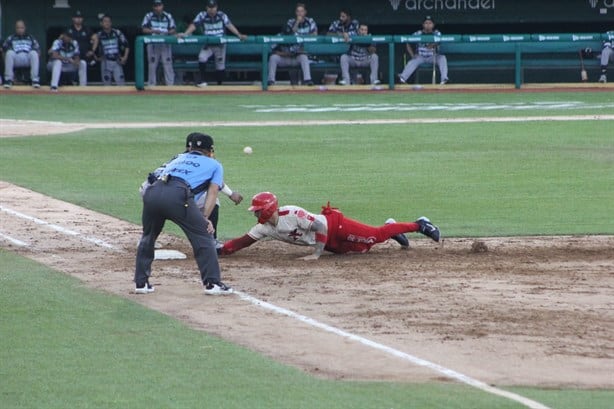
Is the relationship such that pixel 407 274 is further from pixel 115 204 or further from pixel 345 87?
pixel 345 87

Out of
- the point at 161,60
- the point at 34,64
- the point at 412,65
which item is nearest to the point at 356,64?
the point at 412,65

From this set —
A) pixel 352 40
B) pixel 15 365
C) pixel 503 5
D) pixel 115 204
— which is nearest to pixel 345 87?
pixel 352 40

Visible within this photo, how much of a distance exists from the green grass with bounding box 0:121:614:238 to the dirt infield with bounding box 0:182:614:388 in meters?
1.32

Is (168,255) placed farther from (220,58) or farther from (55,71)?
(55,71)

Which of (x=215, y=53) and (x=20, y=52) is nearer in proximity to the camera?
(x=20, y=52)

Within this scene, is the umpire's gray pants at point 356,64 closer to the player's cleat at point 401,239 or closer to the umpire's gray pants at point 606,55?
the umpire's gray pants at point 606,55

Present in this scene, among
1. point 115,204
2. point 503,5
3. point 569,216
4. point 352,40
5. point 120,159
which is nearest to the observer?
point 569,216

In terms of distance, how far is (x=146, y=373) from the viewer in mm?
8062

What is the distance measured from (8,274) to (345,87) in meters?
22.8

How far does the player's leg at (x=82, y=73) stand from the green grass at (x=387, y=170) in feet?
23.7

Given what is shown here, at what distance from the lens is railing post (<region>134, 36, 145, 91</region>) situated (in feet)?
105

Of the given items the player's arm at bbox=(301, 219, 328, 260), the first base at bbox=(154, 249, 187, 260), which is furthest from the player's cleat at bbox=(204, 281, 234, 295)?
the first base at bbox=(154, 249, 187, 260)

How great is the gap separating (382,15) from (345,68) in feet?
9.67

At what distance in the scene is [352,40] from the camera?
32.3 m
